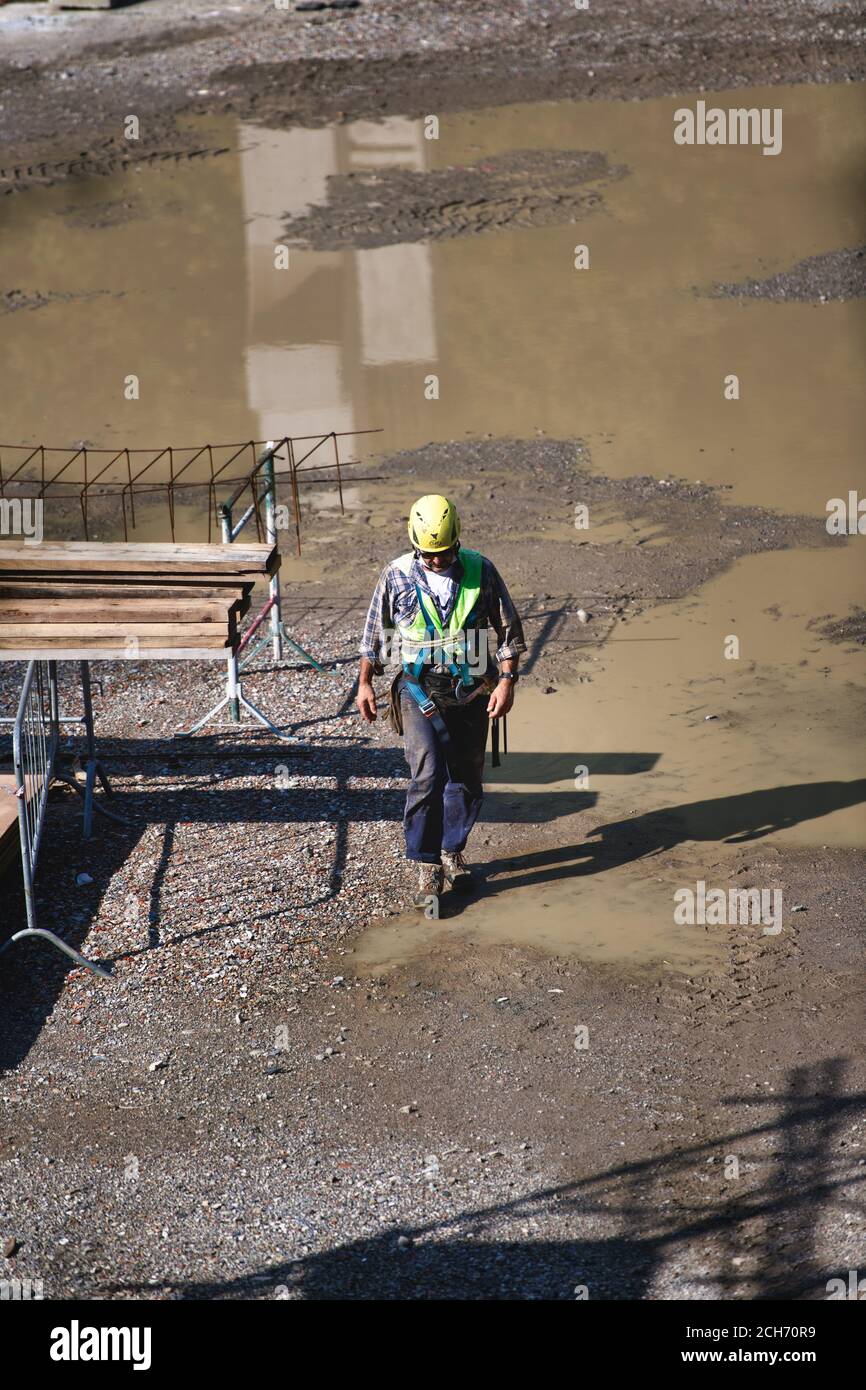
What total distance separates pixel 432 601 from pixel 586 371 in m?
9.61

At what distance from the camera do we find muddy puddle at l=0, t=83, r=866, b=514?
1591 cm

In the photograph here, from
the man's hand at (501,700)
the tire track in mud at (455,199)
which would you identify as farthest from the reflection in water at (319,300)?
the man's hand at (501,700)

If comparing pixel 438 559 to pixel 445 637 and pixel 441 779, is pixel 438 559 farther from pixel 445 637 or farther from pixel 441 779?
pixel 441 779

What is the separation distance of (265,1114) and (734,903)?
286 centimetres

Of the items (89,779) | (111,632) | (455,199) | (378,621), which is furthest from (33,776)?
(455,199)

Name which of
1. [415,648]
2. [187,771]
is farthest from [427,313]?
[415,648]

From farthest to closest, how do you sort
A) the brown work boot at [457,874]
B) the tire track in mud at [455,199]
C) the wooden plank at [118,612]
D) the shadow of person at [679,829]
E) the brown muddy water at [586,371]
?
the tire track in mud at [455,199] → the brown muddy water at [586,371] → the shadow of person at [679,829] → the brown work boot at [457,874] → the wooden plank at [118,612]

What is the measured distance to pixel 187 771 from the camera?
9.91m

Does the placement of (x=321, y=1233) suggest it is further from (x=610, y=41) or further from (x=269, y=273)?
(x=610, y=41)

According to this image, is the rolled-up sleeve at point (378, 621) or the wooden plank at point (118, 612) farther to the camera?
the rolled-up sleeve at point (378, 621)

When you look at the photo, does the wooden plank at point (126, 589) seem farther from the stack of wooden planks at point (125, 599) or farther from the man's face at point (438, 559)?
the man's face at point (438, 559)

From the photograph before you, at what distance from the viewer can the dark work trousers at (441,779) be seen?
8.18m

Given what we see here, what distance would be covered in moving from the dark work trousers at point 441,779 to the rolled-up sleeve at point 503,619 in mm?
301

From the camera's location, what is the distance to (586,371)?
55.8 feet
